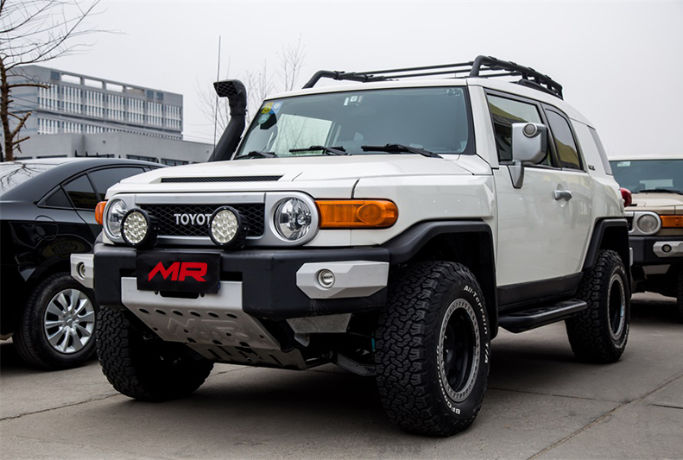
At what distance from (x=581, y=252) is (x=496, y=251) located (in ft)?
5.21

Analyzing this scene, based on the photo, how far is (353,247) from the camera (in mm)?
4082

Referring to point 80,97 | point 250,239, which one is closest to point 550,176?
point 250,239

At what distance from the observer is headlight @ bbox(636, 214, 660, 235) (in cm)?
870

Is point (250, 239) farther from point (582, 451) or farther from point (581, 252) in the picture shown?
point (581, 252)

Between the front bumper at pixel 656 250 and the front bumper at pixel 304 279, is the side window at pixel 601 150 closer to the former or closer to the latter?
the front bumper at pixel 656 250

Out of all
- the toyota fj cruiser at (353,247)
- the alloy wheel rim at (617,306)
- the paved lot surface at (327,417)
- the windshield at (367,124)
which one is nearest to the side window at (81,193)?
the paved lot surface at (327,417)

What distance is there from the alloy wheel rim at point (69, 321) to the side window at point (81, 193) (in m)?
0.75

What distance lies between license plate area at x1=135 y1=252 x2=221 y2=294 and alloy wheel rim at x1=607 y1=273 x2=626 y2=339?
3.88 m

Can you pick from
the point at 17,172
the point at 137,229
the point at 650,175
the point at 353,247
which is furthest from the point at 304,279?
the point at 650,175

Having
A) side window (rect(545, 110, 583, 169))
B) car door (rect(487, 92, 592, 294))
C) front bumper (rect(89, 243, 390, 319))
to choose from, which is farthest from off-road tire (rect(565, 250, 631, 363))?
front bumper (rect(89, 243, 390, 319))

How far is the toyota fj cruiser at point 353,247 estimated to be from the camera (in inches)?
160

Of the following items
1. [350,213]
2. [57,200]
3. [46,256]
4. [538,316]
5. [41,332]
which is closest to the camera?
[350,213]

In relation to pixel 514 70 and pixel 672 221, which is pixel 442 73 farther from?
pixel 672 221

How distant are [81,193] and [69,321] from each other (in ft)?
3.52
